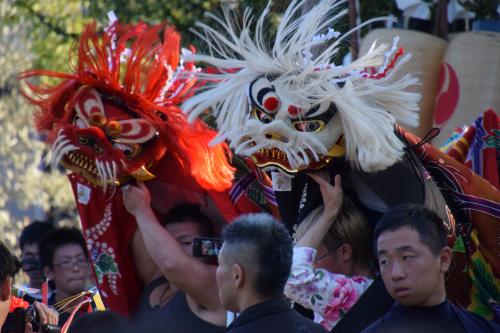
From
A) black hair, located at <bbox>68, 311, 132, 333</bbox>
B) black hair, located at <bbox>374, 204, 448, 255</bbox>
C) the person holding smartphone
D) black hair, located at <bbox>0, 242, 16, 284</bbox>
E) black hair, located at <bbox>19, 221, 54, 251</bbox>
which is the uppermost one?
black hair, located at <bbox>374, 204, 448, 255</bbox>

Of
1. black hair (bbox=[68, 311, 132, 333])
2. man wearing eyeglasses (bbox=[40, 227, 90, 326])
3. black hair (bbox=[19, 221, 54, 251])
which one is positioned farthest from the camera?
black hair (bbox=[19, 221, 54, 251])

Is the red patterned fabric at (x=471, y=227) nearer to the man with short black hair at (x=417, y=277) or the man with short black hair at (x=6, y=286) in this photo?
the man with short black hair at (x=417, y=277)

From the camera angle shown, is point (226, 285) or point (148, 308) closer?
point (226, 285)

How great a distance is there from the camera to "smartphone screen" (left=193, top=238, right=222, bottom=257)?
405 centimetres

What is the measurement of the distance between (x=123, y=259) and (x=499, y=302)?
1.52m

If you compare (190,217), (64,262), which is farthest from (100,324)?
(64,262)

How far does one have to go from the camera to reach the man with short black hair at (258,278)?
3.20 metres

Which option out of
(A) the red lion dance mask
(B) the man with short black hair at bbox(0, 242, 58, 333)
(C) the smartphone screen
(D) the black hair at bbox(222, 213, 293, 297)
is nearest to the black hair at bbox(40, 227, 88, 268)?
(A) the red lion dance mask

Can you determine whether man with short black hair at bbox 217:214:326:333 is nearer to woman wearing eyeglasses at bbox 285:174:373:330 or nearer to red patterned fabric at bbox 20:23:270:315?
woman wearing eyeglasses at bbox 285:174:373:330

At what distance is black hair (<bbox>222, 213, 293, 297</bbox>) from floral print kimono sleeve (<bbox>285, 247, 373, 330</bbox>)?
28.3 inches

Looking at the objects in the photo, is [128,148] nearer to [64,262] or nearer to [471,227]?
[471,227]

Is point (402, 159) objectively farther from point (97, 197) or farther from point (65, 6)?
point (65, 6)

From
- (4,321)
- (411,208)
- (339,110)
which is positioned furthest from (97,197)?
(411,208)

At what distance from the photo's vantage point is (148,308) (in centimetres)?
475
